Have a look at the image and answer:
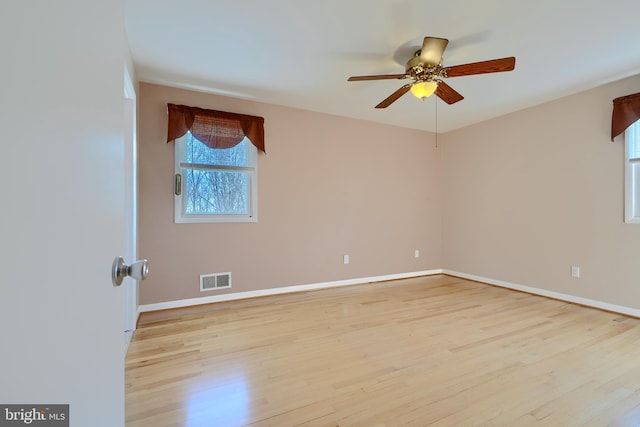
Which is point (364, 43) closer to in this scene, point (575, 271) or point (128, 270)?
point (128, 270)

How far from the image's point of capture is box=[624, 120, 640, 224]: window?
2863 millimetres

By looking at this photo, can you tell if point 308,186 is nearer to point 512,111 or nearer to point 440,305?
point 440,305

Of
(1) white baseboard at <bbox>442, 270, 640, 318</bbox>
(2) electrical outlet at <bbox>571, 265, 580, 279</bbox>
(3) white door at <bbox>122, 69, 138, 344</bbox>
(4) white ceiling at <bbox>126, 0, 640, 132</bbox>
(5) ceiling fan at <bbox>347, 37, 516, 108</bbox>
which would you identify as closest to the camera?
(4) white ceiling at <bbox>126, 0, 640, 132</bbox>

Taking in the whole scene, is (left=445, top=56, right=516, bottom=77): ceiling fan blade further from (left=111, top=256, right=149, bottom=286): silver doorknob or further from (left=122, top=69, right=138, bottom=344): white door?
(left=122, top=69, right=138, bottom=344): white door

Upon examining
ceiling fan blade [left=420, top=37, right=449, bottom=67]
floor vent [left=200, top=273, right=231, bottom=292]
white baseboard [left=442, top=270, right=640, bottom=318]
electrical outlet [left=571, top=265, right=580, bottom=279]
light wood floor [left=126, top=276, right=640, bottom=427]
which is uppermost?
ceiling fan blade [left=420, top=37, right=449, bottom=67]

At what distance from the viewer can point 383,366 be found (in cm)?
192

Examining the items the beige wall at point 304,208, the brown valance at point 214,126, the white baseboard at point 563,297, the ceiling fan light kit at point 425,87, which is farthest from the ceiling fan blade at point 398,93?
the white baseboard at point 563,297

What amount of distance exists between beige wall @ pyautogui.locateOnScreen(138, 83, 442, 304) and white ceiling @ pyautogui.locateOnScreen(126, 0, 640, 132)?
595 millimetres

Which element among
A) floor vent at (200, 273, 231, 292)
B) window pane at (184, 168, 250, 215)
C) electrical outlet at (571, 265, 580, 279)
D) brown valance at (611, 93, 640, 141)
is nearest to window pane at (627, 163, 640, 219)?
brown valance at (611, 93, 640, 141)

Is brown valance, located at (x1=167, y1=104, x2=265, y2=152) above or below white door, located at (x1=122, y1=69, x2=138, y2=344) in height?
above

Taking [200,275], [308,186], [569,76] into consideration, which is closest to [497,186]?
[569,76]

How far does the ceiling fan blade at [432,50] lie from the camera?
2066 mm

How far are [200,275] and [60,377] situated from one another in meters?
3.03

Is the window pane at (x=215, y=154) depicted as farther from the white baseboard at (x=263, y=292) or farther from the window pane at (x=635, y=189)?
the window pane at (x=635, y=189)
